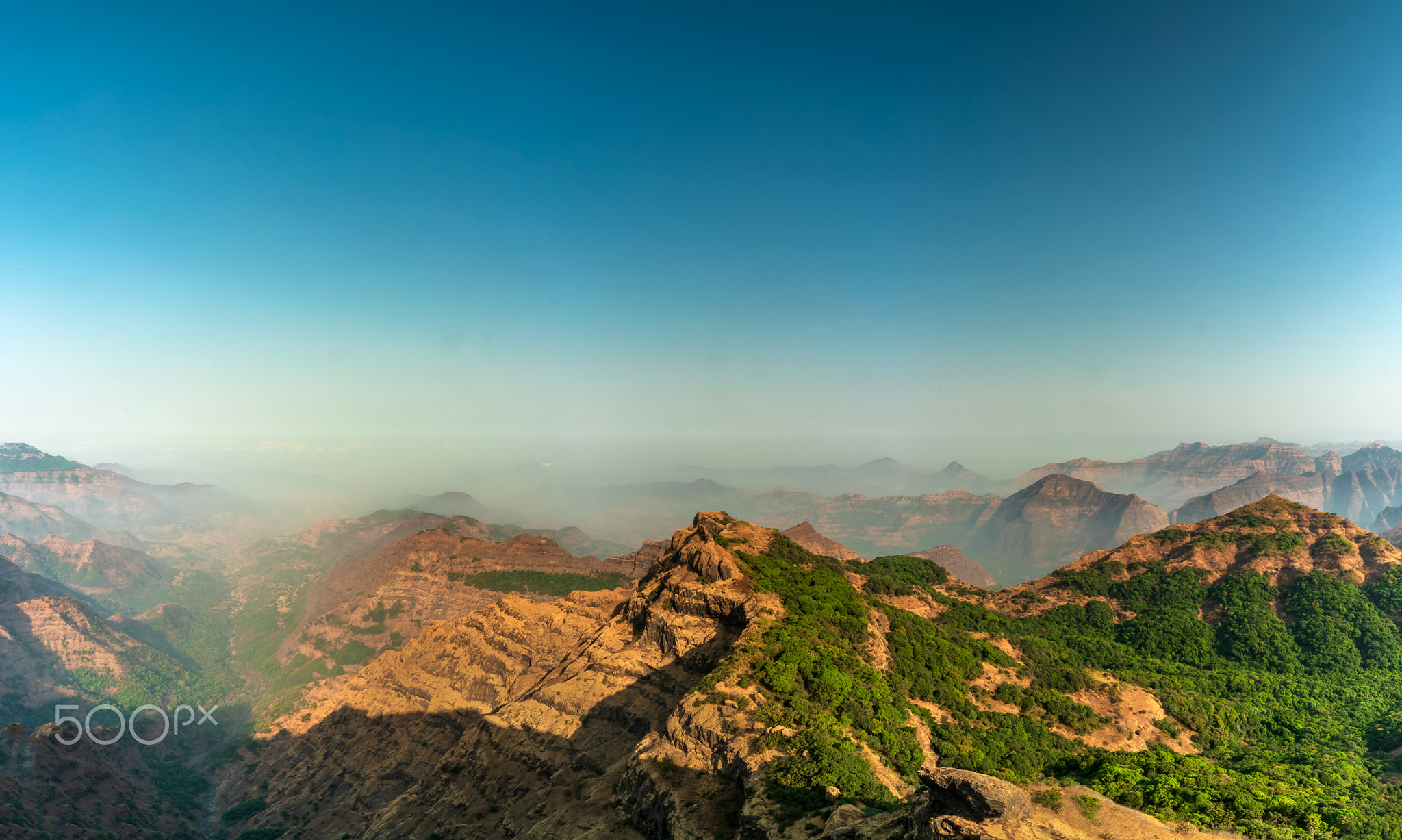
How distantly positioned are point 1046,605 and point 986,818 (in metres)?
80.5

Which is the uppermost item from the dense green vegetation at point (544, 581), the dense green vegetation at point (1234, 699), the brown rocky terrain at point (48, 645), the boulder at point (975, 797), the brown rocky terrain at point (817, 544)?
the boulder at point (975, 797)

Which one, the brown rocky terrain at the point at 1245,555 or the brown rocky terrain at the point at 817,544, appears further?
the brown rocky terrain at the point at 817,544

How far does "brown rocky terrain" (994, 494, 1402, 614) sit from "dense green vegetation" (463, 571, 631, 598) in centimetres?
9266

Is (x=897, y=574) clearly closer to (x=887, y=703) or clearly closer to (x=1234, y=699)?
(x=1234, y=699)

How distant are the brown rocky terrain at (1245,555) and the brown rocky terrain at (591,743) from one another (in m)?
37.2

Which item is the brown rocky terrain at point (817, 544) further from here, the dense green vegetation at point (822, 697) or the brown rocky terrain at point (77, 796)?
the brown rocky terrain at point (77, 796)

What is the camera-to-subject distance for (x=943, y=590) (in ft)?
308

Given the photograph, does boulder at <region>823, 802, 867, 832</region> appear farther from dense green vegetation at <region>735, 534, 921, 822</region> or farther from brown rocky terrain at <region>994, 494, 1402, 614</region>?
brown rocky terrain at <region>994, 494, 1402, 614</region>

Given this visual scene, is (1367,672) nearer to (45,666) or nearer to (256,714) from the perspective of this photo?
(256,714)

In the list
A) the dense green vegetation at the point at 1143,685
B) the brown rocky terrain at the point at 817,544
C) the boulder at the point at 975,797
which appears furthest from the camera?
the brown rocky terrain at the point at 817,544

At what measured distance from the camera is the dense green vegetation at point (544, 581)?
142 meters

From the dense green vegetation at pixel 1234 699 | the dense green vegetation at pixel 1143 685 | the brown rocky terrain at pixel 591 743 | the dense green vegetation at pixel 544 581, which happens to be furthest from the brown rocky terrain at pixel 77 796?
the dense green vegetation at pixel 1234 699

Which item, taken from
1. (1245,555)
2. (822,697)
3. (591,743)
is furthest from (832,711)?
(1245,555)

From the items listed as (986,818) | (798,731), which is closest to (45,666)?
(798,731)
